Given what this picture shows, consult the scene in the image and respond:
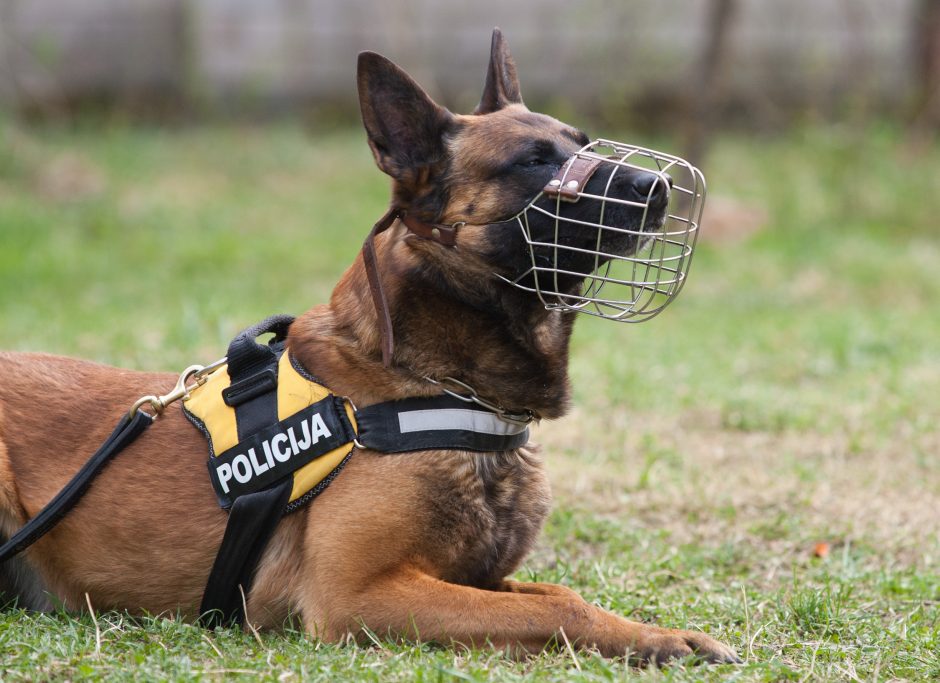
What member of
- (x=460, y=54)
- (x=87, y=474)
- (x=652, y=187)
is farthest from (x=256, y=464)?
(x=460, y=54)

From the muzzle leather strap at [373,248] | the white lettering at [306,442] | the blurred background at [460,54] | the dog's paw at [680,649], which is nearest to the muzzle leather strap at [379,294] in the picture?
the muzzle leather strap at [373,248]

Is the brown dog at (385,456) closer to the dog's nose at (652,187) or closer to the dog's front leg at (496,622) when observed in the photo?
the dog's front leg at (496,622)

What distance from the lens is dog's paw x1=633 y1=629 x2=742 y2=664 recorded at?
8.92ft

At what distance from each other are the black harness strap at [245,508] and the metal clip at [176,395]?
0.11 meters

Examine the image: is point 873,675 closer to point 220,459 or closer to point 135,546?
point 220,459

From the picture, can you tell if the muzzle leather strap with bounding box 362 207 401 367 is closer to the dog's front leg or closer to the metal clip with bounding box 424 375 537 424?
the metal clip with bounding box 424 375 537 424

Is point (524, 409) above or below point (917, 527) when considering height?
above

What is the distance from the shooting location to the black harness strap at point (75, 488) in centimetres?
300

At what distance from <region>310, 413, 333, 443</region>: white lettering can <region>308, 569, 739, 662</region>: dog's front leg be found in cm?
41

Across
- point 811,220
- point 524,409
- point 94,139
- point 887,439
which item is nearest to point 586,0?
point 811,220

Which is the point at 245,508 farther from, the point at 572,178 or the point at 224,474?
the point at 572,178

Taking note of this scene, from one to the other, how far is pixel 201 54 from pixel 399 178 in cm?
1157

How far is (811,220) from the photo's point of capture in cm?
1043

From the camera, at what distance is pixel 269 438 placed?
115 inches
